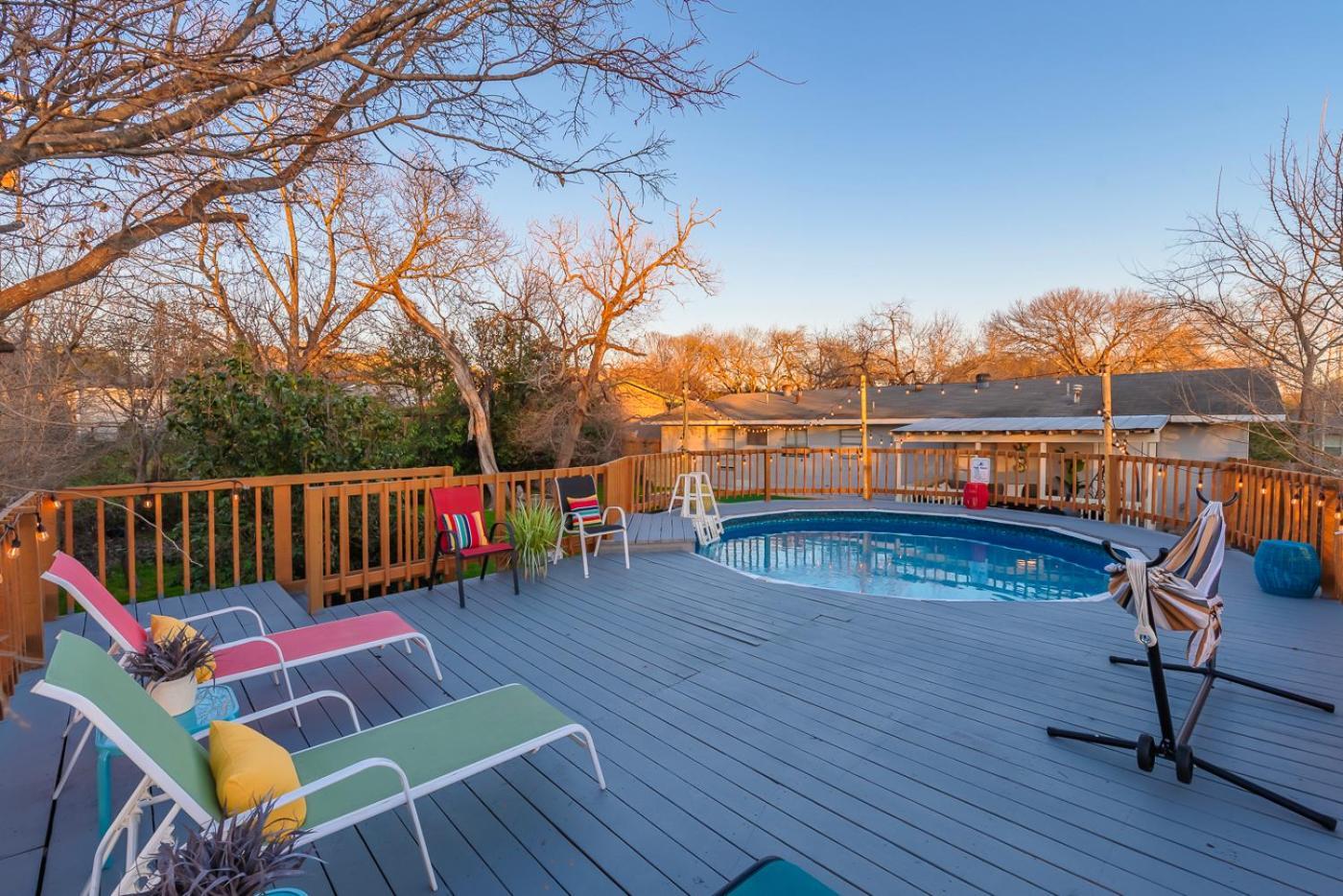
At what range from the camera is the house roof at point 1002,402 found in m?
12.6

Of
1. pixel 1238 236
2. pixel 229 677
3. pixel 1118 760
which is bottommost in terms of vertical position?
pixel 1118 760

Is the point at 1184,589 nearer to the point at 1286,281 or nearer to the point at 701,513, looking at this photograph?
the point at 701,513

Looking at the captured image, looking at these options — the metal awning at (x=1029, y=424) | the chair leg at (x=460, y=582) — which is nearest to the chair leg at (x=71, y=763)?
the chair leg at (x=460, y=582)

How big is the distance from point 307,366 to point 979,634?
1292cm

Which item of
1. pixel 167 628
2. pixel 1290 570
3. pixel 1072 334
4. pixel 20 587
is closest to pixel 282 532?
pixel 20 587

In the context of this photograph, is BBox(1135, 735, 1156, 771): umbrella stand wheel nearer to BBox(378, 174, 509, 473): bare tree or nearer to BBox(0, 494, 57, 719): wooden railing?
BBox(0, 494, 57, 719): wooden railing

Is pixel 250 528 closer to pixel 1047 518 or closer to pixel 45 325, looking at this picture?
pixel 45 325

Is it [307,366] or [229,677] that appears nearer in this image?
[229,677]

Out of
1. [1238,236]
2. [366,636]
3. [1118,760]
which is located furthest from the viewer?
[1238,236]

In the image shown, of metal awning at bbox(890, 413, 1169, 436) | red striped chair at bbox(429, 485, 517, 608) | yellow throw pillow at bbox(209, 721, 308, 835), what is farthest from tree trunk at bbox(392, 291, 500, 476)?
yellow throw pillow at bbox(209, 721, 308, 835)

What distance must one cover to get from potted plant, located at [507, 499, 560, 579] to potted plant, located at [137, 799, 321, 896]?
4.09 m

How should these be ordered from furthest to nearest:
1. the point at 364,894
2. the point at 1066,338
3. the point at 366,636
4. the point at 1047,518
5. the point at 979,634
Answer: the point at 1066,338
the point at 1047,518
the point at 979,634
the point at 366,636
the point at 364,894

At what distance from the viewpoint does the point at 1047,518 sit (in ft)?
30.5

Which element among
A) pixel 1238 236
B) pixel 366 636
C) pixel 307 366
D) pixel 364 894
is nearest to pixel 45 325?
pixel 307 366
